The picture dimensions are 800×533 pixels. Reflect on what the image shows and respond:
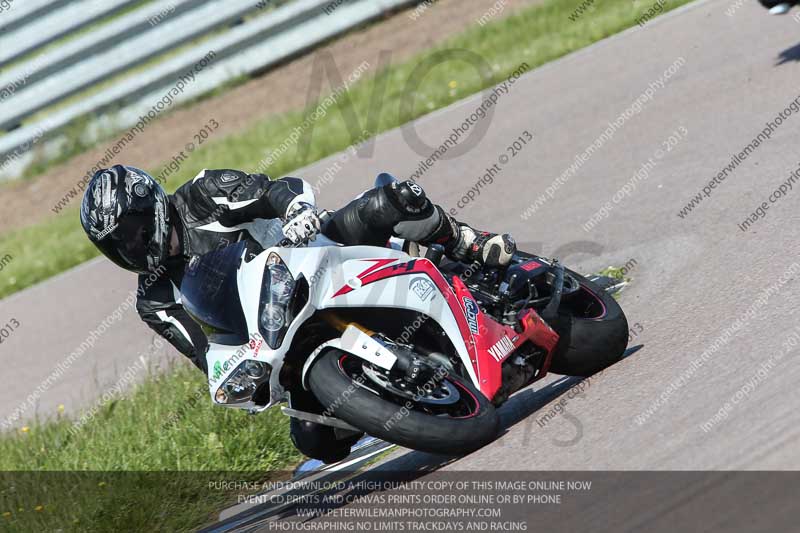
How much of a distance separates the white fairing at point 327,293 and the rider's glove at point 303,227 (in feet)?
0.18

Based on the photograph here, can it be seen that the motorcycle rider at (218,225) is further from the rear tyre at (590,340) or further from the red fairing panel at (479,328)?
the rear tyre at (590,340)

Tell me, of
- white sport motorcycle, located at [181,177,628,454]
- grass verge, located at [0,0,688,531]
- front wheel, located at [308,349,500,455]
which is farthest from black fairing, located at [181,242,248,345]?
grass verge, located at [0,0,688,531]

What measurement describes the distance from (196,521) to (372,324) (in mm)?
1579

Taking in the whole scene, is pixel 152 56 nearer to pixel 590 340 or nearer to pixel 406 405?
pixel 590 340

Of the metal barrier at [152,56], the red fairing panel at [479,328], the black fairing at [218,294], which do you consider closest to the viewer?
the black fairing at [218,294]

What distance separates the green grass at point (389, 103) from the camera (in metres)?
11.9

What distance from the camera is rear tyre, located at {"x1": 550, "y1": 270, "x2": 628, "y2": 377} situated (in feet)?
17.9

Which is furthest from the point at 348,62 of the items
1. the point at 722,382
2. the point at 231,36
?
the point at 722,382

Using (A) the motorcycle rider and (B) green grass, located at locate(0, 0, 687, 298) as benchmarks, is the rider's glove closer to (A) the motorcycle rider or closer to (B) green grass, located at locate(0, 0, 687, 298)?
(A) the motorcycle rider

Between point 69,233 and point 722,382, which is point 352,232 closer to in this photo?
point 722,382

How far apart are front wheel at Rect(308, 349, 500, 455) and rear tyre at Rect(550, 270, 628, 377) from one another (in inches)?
30.8

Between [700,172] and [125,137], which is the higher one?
[700,172]

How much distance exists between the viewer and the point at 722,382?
4703 millimetres

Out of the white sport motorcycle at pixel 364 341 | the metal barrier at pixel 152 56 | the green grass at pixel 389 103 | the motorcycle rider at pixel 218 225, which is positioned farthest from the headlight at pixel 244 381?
the metal barrier at pixel 152 56
